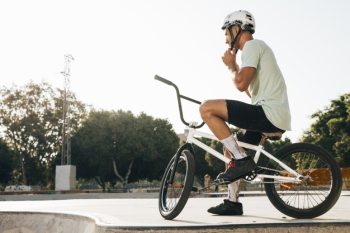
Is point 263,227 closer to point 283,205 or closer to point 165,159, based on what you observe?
point 283,205

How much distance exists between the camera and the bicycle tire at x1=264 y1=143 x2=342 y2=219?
4.14 metres

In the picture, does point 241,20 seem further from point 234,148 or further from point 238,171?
point 238,171

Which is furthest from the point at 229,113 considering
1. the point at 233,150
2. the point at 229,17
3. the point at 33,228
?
the point at 33,228

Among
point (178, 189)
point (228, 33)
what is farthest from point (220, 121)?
point (228, 33)

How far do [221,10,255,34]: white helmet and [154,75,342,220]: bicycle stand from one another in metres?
1.22

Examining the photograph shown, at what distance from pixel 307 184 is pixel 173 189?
4.88ft

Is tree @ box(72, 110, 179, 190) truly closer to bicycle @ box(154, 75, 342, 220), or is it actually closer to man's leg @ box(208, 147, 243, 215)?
man's leg @ box(208, 147, 243, 215)

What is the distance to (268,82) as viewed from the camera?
13.9 ft

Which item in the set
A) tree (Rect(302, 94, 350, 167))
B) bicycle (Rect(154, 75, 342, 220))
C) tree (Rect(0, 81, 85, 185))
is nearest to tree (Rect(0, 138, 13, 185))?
tree (Rect(0, 81, 85, 185))

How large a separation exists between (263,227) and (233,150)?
1.08 m

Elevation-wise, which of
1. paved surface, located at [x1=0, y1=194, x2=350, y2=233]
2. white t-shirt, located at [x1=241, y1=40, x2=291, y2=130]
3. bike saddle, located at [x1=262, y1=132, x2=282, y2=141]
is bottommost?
paved surface, located at [x1=0, y1=194, x2=350, y2=233]

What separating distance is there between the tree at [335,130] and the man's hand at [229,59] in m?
41.6

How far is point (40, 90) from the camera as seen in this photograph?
4875 centimetres

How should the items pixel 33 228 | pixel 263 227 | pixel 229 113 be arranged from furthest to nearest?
pixel 33 228
pixel 229 113
pixel 263 227
